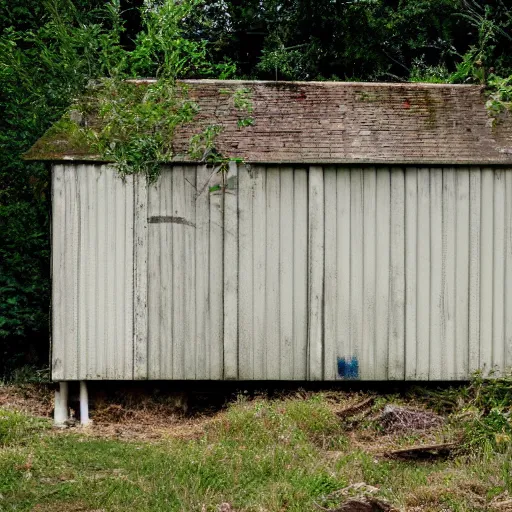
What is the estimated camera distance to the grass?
6.21 meters

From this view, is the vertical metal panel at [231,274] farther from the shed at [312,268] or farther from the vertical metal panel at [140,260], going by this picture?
the vertical metal panel at [140,260]

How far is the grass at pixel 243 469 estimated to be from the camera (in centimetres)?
621

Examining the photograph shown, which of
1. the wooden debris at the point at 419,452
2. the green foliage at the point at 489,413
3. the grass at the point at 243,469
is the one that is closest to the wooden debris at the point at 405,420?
the grass at the point at 243,469

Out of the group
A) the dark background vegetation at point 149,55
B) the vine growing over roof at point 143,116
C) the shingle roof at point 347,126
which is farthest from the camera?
the dark background vegetation at point 149,55

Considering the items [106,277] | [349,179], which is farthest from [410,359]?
[106,277]

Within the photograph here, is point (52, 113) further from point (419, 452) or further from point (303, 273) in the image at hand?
point (419, 452)

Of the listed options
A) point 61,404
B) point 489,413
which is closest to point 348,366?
point 489,413

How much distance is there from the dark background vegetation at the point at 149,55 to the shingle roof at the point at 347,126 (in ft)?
2.83

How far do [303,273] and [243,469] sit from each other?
2.83m

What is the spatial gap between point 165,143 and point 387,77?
9097mm

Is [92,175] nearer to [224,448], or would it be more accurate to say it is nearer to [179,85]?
[179,85]

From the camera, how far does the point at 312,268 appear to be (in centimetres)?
917

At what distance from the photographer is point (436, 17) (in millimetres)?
16703

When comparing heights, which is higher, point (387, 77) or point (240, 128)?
point (387, 77)
